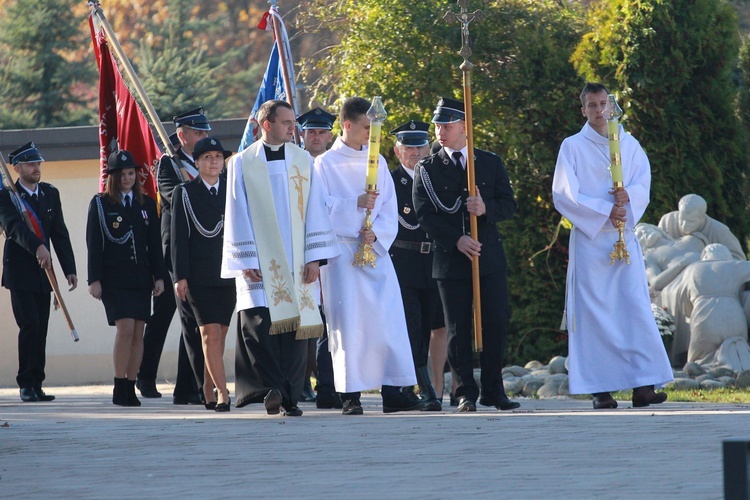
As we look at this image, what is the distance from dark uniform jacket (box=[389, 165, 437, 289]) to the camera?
10.2 metres

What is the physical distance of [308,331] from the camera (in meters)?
8.94

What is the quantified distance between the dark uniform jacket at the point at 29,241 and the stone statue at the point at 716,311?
5.12 meters

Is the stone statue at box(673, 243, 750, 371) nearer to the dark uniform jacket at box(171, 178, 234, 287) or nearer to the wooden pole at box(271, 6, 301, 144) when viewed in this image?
the wooden pole at box(271, 6, 301, 144)

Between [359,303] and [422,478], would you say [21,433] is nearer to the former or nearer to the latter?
[359,303]

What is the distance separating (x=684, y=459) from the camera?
6043 mm

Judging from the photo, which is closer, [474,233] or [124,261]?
[474,233]

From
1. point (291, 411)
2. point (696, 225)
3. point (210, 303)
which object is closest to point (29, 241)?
point (210, 303)

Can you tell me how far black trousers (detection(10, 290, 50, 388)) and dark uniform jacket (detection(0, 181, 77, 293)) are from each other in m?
0.10

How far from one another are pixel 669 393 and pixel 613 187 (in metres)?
2.17

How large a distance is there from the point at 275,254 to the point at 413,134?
194cm

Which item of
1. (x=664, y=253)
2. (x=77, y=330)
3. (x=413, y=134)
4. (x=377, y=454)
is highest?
(x=413, y=134)

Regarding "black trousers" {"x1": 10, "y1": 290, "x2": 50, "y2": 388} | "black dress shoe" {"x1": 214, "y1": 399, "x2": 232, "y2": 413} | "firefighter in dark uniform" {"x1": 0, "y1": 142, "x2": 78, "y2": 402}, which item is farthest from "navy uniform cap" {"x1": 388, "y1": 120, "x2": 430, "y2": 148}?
"black trousers" {"x1": 10, "y1": 290, "x2": 50, "y2": 388}

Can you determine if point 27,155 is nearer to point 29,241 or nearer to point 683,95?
point 29,241

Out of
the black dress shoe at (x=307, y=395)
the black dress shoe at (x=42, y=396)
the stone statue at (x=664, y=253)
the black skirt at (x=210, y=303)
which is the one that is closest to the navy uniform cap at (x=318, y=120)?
the black skirt at (x=210, y=303)
